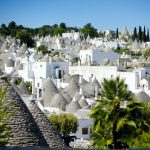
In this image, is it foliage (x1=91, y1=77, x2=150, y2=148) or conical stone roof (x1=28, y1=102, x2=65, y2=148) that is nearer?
conical stone roof (x1=28, y1=102, x2=65, y2=148)

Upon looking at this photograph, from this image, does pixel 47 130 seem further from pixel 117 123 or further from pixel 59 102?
pixel 59 102

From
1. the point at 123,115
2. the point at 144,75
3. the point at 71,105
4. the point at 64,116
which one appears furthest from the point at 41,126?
the point at 144,75

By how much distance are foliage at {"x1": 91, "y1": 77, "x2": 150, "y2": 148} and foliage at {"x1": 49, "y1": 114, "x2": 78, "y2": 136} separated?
784cm

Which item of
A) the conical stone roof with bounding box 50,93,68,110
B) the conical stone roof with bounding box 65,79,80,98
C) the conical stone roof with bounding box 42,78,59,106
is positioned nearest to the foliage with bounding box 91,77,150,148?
the conical stone roof with bounding box 50,93,68,110

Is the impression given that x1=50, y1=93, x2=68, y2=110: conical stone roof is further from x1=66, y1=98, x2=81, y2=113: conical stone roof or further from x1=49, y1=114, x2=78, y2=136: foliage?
x1=49, y1=114, x2=78, y2=136: foliage

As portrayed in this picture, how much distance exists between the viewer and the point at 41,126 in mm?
7508

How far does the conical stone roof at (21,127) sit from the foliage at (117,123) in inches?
299

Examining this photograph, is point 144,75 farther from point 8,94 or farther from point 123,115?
point 8,94

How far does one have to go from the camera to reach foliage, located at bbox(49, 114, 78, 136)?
2280 centimetres

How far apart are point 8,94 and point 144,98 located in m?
26.1

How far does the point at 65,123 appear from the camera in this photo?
23.0m

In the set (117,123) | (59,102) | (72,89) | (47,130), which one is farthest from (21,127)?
(72,89)

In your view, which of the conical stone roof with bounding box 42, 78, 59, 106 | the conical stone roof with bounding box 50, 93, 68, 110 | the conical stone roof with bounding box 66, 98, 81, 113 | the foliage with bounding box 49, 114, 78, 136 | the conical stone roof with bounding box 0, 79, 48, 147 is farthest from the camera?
the conical stone roof with bounding box 42, 78, 59, 106

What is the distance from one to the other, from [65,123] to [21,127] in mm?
16511
